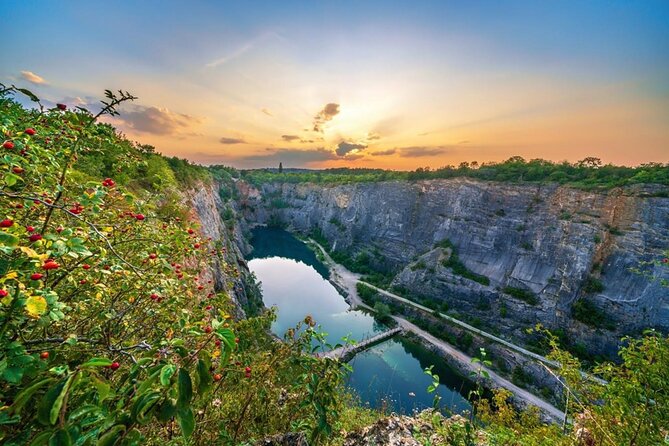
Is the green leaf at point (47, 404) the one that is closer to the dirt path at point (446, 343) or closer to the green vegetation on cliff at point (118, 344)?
the green vegetation on cliff at point (118, 344)

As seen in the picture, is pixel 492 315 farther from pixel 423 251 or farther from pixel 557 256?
pixel 423 251

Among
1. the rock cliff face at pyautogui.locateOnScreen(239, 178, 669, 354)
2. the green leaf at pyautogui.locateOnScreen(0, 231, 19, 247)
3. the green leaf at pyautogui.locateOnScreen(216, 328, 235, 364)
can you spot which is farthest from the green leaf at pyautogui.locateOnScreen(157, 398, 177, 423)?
the rock cliff face at pyautogui.locateOnScreen(239, 178, 669, 354)

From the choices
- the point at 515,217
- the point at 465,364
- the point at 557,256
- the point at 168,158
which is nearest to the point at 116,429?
the point at 168,158

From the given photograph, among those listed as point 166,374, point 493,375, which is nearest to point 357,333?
point 493,375

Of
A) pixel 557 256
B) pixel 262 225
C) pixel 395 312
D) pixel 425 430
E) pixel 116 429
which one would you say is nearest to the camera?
pixel 116 429

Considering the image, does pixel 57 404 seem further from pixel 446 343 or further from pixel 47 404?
pixel 446 343
